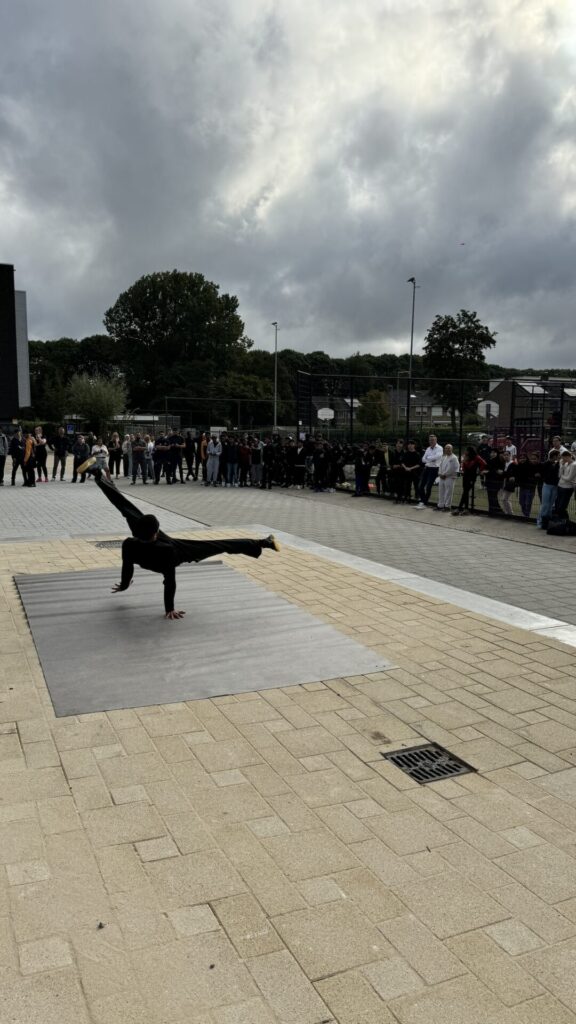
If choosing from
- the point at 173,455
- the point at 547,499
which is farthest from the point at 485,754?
the point at 173,455

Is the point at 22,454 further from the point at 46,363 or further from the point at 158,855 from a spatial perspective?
the point at 46,363

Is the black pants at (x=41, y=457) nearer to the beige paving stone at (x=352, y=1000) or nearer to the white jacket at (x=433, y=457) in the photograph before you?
the white jacket at (x=433, y=457)

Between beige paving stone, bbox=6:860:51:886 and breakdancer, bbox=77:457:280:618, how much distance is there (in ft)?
11.9

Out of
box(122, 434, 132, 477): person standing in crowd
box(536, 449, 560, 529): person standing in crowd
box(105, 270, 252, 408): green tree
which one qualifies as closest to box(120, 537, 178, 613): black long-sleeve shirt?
box(536, 449, 560, 529): person standing in crowd

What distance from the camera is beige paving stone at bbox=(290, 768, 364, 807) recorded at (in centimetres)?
366

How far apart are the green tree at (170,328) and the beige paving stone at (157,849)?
78.1m

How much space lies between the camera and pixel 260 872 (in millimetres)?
3045

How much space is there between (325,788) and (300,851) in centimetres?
A: 60

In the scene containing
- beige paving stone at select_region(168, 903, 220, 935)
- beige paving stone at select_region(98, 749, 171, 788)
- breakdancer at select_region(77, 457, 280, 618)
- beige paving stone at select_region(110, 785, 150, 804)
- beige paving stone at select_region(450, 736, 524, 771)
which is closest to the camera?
beige paving stone at select_region(168, 903, 220, 935)

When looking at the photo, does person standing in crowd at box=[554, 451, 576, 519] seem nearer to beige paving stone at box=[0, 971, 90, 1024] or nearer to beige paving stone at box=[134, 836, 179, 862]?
beige paving stone at box=[134, 836, 179, 862]

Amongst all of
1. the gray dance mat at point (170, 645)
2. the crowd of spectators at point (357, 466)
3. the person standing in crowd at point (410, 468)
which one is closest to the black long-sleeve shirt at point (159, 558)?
the gray dance mat at point (170, 645)

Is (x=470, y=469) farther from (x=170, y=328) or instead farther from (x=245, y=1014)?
(x=170, y=328)

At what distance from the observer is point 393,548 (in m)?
11.5

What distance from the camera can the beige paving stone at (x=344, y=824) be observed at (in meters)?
3.34
